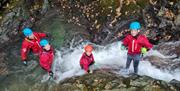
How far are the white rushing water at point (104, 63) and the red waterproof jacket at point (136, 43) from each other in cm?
137

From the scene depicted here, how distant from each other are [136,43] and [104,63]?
2215 mm

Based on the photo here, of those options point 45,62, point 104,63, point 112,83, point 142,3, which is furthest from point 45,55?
point 142,3

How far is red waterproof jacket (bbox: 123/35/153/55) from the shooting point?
980 centimetres

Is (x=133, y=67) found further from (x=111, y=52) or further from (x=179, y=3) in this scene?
(x=179, y=3)

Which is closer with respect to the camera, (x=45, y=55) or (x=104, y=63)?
(x=45, y=55)

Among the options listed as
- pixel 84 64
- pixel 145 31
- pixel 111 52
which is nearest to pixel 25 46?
pixel 84 64

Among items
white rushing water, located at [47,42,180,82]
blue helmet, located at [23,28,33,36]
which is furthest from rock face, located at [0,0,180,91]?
blue helmet, located at [23,28,33,36]

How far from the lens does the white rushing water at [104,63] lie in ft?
36.8

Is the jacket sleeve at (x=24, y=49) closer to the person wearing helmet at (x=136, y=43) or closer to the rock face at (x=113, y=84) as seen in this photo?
the rock face at (x=113, y=84)

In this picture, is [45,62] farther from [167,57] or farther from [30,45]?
[167,57]

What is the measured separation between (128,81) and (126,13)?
3318mm

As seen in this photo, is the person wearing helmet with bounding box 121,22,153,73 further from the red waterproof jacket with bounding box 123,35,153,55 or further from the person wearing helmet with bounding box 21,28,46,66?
the person wearing helmet with bounding box 21,28,46,66

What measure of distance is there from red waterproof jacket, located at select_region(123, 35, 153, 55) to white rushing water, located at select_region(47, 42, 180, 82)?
1375 mm

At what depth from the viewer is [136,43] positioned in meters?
9.82
